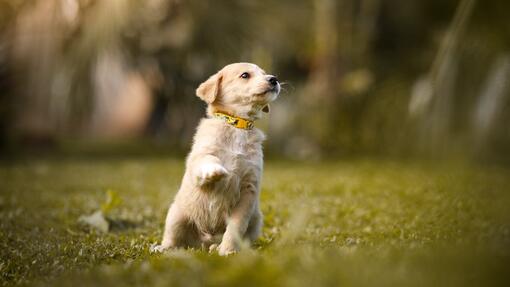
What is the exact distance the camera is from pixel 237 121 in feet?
15.2

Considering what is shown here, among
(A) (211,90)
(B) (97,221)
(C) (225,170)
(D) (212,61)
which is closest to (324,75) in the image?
(D) (212,61)

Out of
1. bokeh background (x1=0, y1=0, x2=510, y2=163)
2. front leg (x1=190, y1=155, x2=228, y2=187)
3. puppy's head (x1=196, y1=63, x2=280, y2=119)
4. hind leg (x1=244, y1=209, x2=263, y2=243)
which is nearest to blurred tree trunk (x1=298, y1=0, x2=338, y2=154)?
bokeh background (x1=0, y1=0, x2=510, y2=163)

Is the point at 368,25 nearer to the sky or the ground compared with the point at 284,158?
nearer to the sky

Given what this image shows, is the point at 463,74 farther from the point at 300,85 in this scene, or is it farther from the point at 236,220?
the point at 300,85

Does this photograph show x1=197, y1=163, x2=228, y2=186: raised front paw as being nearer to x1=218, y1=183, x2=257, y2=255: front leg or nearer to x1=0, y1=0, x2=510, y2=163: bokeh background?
x1=218, y1=183, x2=257, y2=255: front leg

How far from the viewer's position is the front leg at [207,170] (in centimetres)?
410

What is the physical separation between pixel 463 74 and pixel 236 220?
458cm

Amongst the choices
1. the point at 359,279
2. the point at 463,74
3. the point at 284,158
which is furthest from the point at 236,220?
the point at 284,158

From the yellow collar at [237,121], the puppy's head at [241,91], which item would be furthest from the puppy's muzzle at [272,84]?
the yellow collar at [237,121]

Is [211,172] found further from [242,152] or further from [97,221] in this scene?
[97,221]

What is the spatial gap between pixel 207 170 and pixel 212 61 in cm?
958

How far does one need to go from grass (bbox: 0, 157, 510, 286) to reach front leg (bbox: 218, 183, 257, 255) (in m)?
0.17

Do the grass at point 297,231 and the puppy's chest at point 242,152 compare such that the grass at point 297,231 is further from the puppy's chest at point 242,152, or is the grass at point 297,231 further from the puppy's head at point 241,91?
the puppy's head at point 241,91

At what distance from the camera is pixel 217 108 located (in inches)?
191
